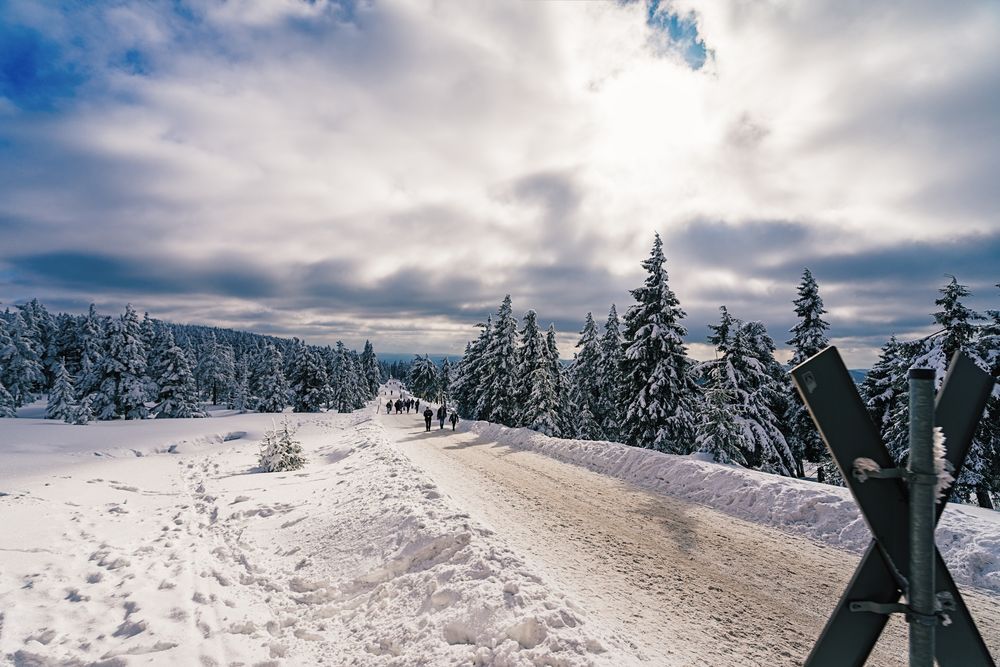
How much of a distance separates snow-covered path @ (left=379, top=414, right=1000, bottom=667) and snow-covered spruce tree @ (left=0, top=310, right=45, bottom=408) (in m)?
75.4

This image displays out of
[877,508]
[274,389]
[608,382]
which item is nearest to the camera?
[877,508]

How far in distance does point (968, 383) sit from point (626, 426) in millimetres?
24666

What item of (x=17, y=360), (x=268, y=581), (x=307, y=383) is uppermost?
(x=268, y=581)

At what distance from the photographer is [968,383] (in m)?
2.01

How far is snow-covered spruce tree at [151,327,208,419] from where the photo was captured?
49281mm

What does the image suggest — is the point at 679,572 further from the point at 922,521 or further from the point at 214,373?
the point at 214,373

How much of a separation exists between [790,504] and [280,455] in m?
16.6

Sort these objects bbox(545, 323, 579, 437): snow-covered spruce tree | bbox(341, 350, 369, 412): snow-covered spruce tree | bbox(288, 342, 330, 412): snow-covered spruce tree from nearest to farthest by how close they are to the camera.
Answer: bbox(545, 323, 579, 437): snow-covered spruce tree, bbox(288, 342, 330, 412): snow-covered spruce tree, bbox(341, 350, 369, 412): snow-covered spruce tree

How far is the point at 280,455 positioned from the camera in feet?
54.6

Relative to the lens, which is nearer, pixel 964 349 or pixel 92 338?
pixel 964 349

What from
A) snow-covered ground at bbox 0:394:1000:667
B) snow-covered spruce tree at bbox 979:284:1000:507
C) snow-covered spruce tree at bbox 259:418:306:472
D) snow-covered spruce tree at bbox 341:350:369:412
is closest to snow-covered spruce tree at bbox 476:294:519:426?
snow-covered spruce tree at bbox 259:418:306:472

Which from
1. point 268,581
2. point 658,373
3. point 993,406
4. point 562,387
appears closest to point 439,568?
point 268,581

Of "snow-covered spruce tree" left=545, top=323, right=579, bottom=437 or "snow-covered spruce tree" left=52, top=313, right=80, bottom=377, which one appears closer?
"snow-covered spruce tree" left=545, top=323, right=579, bottom=437

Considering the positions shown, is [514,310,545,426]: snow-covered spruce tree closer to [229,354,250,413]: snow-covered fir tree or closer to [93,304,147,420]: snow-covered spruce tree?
[93,304,147,420]: snow-covered spruce tree
